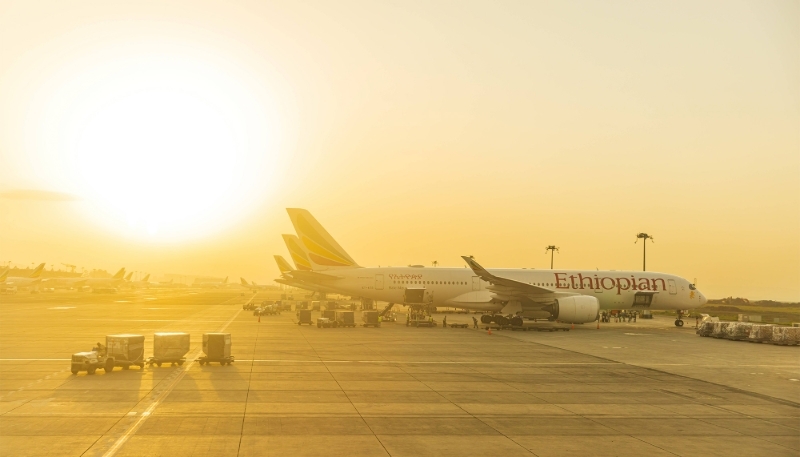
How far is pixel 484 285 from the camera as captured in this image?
4778 centimetres

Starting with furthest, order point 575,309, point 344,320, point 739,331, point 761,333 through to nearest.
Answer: point 344,320
point 575,309
point 739,331
point 761,333

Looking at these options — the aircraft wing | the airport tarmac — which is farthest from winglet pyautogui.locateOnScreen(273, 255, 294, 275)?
the airport tarmac

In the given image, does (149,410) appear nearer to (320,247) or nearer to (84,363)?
(84,363)

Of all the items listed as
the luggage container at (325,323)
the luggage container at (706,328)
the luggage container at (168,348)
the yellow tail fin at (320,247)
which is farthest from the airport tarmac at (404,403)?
the yellow tail fin at (320,247)

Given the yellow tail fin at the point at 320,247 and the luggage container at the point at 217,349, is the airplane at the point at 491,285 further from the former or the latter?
the luggage container at the point at 217,349

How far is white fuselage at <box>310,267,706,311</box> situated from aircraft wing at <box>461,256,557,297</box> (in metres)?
3.93

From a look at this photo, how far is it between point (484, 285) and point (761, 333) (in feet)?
61.6

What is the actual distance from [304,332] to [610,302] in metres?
24.5

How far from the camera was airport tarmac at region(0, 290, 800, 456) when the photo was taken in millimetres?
12117

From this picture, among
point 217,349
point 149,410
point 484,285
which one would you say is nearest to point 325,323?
point 484,285

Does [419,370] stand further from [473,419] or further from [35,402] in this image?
[35,402]

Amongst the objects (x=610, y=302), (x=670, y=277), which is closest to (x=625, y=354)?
(x=610, y=302)

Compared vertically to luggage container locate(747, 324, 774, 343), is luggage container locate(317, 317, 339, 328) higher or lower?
lower

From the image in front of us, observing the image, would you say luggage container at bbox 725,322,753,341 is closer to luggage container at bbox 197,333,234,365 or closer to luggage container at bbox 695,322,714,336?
luggage container at bbox 695,322,714,336
